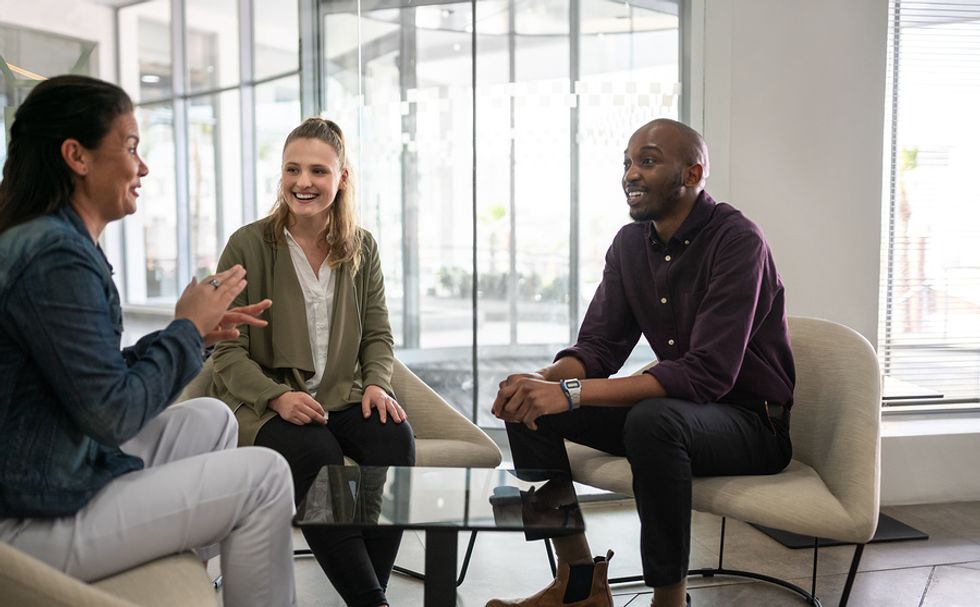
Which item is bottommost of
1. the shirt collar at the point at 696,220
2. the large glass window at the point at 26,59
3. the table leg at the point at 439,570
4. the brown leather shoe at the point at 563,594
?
the brown leather shoe at the point at 563,594

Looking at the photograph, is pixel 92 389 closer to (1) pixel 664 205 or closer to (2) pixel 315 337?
(2) pixel 315 337

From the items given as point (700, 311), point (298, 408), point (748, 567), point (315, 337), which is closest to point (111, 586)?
point (298, 408)

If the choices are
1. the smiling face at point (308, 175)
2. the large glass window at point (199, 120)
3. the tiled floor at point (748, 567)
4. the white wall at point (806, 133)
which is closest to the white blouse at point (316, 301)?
the smiling face at point (308, 175)

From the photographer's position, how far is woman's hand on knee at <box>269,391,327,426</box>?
2285mm

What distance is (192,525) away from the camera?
1.51 metres

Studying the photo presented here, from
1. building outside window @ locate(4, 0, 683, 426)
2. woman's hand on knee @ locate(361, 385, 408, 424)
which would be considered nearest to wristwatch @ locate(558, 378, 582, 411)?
woman's hand on knee @ locate(361, 385, 408, 424)

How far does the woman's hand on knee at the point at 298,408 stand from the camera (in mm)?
2285

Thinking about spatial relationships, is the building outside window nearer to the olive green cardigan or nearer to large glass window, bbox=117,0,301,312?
the olive green cardigan

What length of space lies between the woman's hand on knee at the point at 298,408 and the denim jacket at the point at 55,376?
0.83 meters

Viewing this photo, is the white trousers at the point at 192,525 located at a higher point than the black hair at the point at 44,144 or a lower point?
lower

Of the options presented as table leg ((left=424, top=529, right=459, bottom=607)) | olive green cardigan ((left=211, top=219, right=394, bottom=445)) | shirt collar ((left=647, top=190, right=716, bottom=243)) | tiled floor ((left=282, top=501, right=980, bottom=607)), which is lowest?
tiled floor ((left=282, top=501, right=980, bottom=607))

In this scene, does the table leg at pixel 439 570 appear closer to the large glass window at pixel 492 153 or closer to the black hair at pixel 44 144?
the black hair at pixel 44 144

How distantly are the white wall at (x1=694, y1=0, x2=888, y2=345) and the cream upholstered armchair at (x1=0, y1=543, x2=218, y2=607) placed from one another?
2576 mm

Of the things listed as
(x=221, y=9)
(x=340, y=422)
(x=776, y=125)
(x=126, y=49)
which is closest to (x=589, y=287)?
(x=776, y=125)
